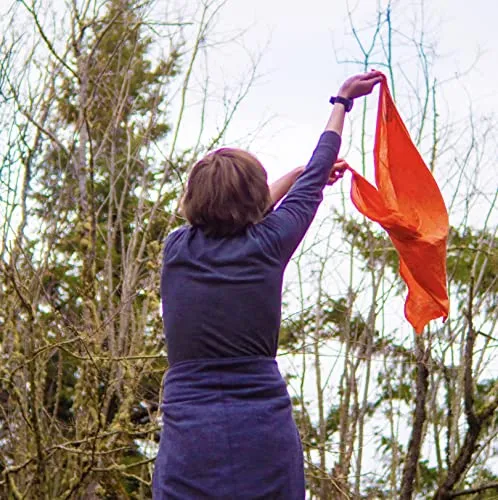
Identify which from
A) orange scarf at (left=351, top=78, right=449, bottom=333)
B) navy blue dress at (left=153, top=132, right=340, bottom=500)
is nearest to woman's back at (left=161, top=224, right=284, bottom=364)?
navy blue dress at (left=153, top=132, right=340, bottom=500)

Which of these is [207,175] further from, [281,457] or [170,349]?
[281,457]

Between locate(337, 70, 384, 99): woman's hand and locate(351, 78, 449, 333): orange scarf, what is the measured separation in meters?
0.22

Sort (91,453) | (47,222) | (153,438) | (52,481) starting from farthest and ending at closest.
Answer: (47,222) → (52,481) → (153,438) → (91,453)

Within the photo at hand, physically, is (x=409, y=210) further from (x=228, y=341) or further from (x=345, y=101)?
(x=228, y=341)

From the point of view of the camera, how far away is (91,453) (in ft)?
18.1

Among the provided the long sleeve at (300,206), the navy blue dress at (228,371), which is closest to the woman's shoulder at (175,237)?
the navy blue dress at (228,371)

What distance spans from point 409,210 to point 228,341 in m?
1.03

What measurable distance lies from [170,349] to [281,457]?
1.08 ft

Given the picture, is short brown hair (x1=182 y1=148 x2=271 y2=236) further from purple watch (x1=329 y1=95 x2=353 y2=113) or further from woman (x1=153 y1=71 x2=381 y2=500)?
purple watch (x1=329 y1=95 x2=353 y2=113)

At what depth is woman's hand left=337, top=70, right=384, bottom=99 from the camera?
98.2 inches

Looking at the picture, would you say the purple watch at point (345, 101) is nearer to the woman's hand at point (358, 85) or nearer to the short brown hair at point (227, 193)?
the woman's hand at point (358, 85)

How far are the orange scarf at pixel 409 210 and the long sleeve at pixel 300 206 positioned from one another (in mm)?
499

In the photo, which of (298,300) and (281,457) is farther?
(298,300)

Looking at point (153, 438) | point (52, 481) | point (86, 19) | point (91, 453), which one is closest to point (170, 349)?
point (91, 453)
